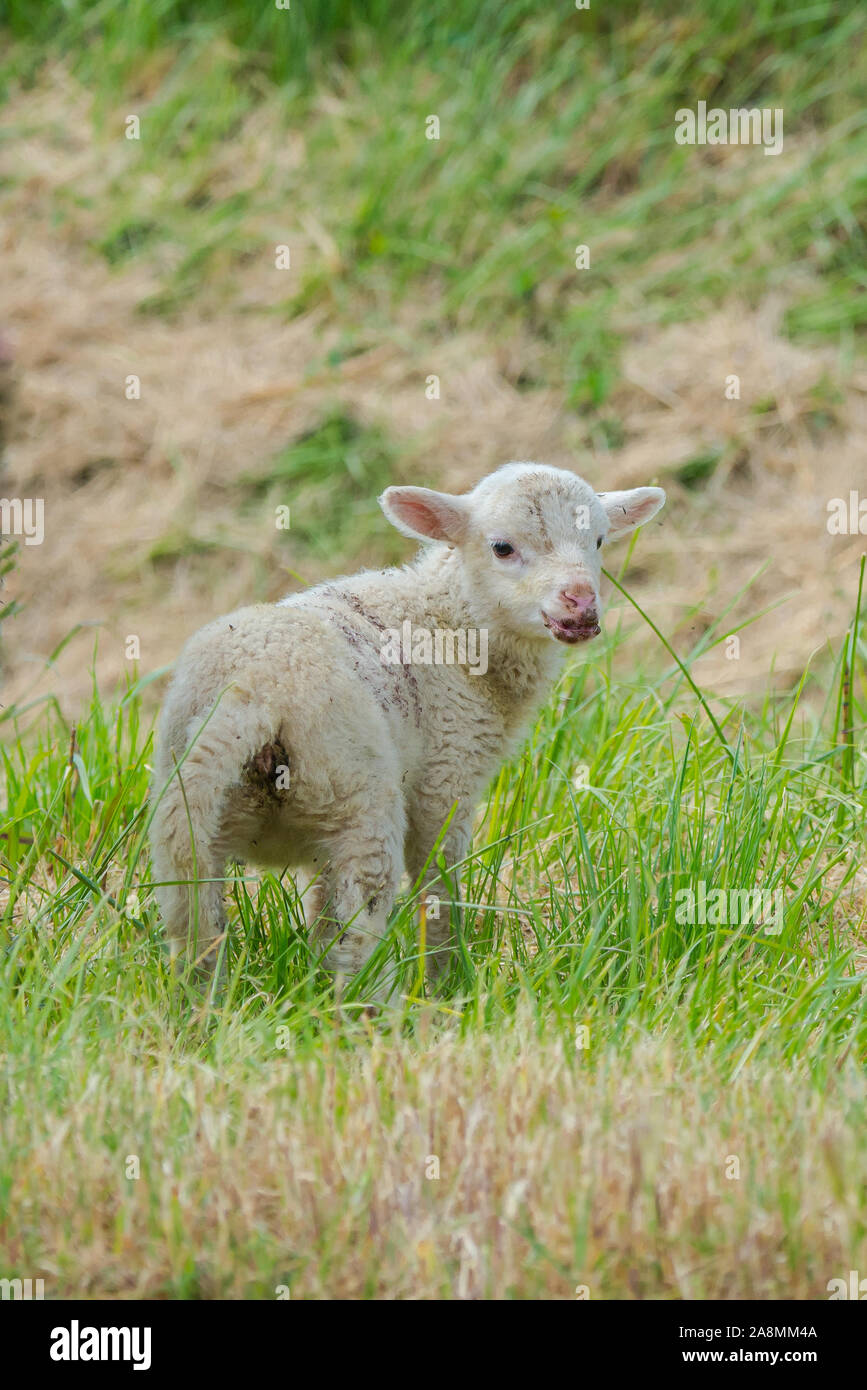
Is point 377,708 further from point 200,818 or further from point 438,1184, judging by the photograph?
point 438,1184

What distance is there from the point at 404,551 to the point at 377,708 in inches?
196

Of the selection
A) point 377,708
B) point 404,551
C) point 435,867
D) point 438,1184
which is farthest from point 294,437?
point 438,1184

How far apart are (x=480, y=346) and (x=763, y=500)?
1.88 meters

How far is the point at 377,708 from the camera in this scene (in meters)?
3.62

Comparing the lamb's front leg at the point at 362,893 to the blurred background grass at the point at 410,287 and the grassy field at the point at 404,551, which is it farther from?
the blurred background grass at the point at 410,287

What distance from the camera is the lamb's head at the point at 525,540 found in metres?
3.77

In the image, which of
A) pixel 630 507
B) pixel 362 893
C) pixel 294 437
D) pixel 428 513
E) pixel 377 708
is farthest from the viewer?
pixel 294 437

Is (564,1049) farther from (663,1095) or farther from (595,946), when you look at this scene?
(595,946)

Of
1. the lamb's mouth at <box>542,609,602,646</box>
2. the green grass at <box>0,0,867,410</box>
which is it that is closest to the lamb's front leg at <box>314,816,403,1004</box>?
the lamb's mouth at <box>542,609,602,646</box>

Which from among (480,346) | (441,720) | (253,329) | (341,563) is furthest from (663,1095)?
(253,329)

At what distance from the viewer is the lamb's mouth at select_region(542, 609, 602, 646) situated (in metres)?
3.74

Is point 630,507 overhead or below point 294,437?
below

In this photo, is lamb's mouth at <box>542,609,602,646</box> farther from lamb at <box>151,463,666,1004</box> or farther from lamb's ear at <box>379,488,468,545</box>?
lamb's ear at <box>379,488,468,545</box>

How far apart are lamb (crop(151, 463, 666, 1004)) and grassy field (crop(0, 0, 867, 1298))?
0.18 metres
